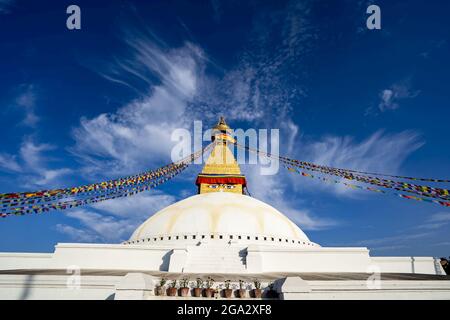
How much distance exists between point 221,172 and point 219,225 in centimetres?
1053

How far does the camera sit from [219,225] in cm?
1717

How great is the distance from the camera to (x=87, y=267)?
14953 mm

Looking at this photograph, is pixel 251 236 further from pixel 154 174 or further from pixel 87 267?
pixel 87 267

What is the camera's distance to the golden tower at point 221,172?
26.7m

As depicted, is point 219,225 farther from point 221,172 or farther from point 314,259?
point 221,172

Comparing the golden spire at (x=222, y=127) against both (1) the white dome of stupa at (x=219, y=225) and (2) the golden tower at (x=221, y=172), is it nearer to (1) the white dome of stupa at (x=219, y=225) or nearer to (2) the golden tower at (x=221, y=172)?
(2) the golden tower at (x=221, y=172)

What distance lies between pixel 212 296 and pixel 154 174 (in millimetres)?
9366

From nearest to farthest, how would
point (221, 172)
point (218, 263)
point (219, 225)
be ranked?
point (218, 263) → point (219, 225) → point (221, 172)

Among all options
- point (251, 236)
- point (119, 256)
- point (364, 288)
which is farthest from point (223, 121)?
point (364, 288)

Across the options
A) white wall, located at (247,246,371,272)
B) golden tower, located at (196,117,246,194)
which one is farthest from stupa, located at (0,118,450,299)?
golden tower, located at (196,117,246,194)

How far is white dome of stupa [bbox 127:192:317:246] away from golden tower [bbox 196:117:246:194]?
7.05 metres

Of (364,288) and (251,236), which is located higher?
(251,236)

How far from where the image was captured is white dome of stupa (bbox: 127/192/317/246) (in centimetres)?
1675

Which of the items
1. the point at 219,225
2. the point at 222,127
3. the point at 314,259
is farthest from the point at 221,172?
the point at 314,259
